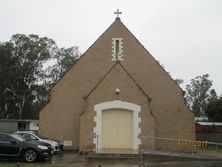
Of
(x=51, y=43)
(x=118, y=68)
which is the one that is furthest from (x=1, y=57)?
(x=118, y=68)

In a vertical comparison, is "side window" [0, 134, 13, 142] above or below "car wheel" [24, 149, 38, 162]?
above

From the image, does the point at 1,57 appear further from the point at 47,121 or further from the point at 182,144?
the point at 182,144

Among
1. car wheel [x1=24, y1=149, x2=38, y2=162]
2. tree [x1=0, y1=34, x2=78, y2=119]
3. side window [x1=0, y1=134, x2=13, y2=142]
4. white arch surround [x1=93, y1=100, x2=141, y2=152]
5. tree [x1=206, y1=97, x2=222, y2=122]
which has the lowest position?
car wheel [x1=24, y1=149, x2=38, y2=162]

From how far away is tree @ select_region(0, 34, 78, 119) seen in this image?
69000 mm

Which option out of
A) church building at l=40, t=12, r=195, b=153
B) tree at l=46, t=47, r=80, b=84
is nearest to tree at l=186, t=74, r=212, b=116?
tree at l=46, t=47, r=80, b=84

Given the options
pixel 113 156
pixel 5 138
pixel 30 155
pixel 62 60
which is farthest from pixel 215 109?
pixel 5 138

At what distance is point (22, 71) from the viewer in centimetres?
6931

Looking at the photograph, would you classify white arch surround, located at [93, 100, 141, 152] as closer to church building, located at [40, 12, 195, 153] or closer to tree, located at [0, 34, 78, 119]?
church building, located at [40, 12, 195, 153]

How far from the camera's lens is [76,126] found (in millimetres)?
32062

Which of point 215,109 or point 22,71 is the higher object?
point 22,71

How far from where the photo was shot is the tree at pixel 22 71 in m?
69.0

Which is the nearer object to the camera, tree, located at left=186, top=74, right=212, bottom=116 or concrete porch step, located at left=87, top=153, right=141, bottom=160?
concrete porch step, located at left=87, top=153, right=141, bottom=160

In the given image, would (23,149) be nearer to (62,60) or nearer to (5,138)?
(5,138)

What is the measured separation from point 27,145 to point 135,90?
9059 millimetres
